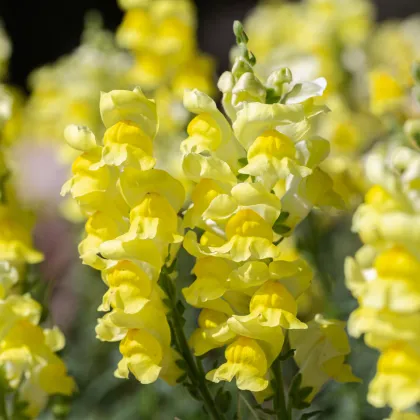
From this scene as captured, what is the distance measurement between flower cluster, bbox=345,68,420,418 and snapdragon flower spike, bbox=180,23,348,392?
0.65 ft

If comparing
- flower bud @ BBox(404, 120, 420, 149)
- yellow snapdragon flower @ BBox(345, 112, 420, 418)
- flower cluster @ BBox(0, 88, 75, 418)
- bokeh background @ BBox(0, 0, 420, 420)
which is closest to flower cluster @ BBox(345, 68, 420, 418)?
yellow snapdragon flower @ BBox(345, 112, 420, 418)

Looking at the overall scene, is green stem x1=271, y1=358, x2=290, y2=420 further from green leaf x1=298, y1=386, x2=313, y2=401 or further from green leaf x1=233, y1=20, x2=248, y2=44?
green leaf x1=233, y1=20, x2=248, y2=44

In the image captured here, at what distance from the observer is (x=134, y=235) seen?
117 centimetres

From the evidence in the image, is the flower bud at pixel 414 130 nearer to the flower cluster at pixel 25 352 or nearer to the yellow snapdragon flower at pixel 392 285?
the yellow snapdragon flower at pixel 392 285

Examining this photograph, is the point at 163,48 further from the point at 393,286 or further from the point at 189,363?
the point at 393,286

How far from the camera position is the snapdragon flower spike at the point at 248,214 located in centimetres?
116

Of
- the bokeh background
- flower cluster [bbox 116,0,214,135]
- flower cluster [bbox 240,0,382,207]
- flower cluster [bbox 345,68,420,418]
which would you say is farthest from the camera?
flower cluster [bbox 116,0,214,135]

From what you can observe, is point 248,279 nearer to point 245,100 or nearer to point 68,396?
point 245,100

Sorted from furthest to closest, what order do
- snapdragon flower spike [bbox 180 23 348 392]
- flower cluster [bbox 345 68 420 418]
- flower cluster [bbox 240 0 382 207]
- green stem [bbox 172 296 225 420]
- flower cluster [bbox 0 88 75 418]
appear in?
flower cluster [bbox 240 0 382 207] → flower cluster [bbox 0 88 75 418] → green stem [bbox 172 296 225 420] → snapdragon flower spike [bbox 180 23 348 392] → flower cluster [bbox 345 68 420 418]

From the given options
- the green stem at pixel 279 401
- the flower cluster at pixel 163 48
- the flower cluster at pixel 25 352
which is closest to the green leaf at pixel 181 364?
the green stem at pixel 279 401

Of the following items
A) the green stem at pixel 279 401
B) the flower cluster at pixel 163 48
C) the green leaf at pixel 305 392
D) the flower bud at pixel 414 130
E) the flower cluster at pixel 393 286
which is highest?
the flower cluster at pixel 393 286

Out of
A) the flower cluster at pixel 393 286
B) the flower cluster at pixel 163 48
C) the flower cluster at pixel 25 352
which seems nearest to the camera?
the flower cluster at pixel 393 286

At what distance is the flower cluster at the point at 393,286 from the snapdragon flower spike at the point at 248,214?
0.65ft

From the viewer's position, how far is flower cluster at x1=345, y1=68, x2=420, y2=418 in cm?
92
